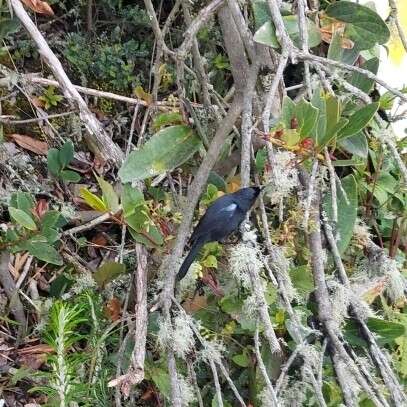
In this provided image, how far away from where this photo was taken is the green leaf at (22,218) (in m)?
1.72

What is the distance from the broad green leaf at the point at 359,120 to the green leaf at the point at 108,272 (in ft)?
2.30

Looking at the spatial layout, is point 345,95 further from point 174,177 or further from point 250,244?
point 174,177

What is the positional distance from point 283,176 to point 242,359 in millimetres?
650

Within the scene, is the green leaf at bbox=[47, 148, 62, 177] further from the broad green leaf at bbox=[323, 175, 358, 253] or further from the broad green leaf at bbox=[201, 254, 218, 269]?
the broad green leaf at bbox=[323, 175, 358, 253]

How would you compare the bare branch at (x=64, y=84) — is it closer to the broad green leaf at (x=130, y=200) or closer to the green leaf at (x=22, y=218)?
the broad green leaf at (x=130, y=200)

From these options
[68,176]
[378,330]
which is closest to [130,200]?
[68,176]

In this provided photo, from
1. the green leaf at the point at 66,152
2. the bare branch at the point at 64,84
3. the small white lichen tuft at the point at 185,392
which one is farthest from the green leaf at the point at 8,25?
the small white lichen tuft at the point at 185,392

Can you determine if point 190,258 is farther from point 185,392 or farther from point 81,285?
point 81,285

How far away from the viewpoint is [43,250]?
1.79 m

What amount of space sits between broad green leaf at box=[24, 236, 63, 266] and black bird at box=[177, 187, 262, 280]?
426 millimetres

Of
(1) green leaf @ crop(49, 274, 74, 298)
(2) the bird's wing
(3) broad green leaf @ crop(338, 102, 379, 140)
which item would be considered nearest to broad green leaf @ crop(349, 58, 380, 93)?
(3) broad green leaf @ crop(338, 102, 379, 140)

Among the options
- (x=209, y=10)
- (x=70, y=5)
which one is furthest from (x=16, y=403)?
(x=70, y=5)

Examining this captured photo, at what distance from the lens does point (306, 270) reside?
1735 mm

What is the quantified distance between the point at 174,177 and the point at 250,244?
880mm
